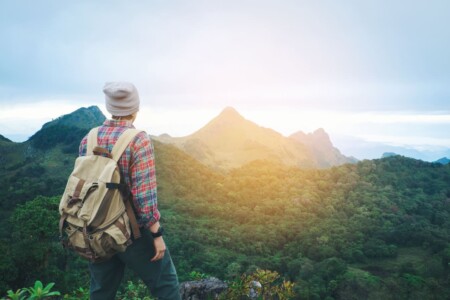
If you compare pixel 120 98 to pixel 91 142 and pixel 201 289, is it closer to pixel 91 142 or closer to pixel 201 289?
pixel 91 142

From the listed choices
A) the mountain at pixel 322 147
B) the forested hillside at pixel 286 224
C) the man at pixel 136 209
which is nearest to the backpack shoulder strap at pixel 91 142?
the man at pixel 136 209

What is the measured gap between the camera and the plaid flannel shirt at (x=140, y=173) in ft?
7.07

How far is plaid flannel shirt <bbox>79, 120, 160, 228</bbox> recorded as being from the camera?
2.16 meters

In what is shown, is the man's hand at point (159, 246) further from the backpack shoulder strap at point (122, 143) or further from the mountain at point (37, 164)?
the mountain at point (37, 164)

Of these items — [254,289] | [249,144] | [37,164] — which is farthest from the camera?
[249,144]

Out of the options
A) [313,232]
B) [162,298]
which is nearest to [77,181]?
[162,298]

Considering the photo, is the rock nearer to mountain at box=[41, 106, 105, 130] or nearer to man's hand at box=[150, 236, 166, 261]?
man's hand at box=[150, 236, 166, 261]

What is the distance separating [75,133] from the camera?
73000 mm

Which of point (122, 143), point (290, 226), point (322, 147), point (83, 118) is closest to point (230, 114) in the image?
point (322, 147)

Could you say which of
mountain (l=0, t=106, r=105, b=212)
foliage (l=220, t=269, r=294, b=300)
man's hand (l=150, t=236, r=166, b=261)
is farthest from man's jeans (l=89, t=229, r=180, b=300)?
mountain (l=0, t=106, r=105, b=212)

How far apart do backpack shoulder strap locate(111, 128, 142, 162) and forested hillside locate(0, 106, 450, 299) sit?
13.6 metres

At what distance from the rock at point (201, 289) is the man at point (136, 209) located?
2.29m

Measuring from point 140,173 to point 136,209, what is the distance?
0.79ft

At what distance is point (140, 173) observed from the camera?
2.17 m
